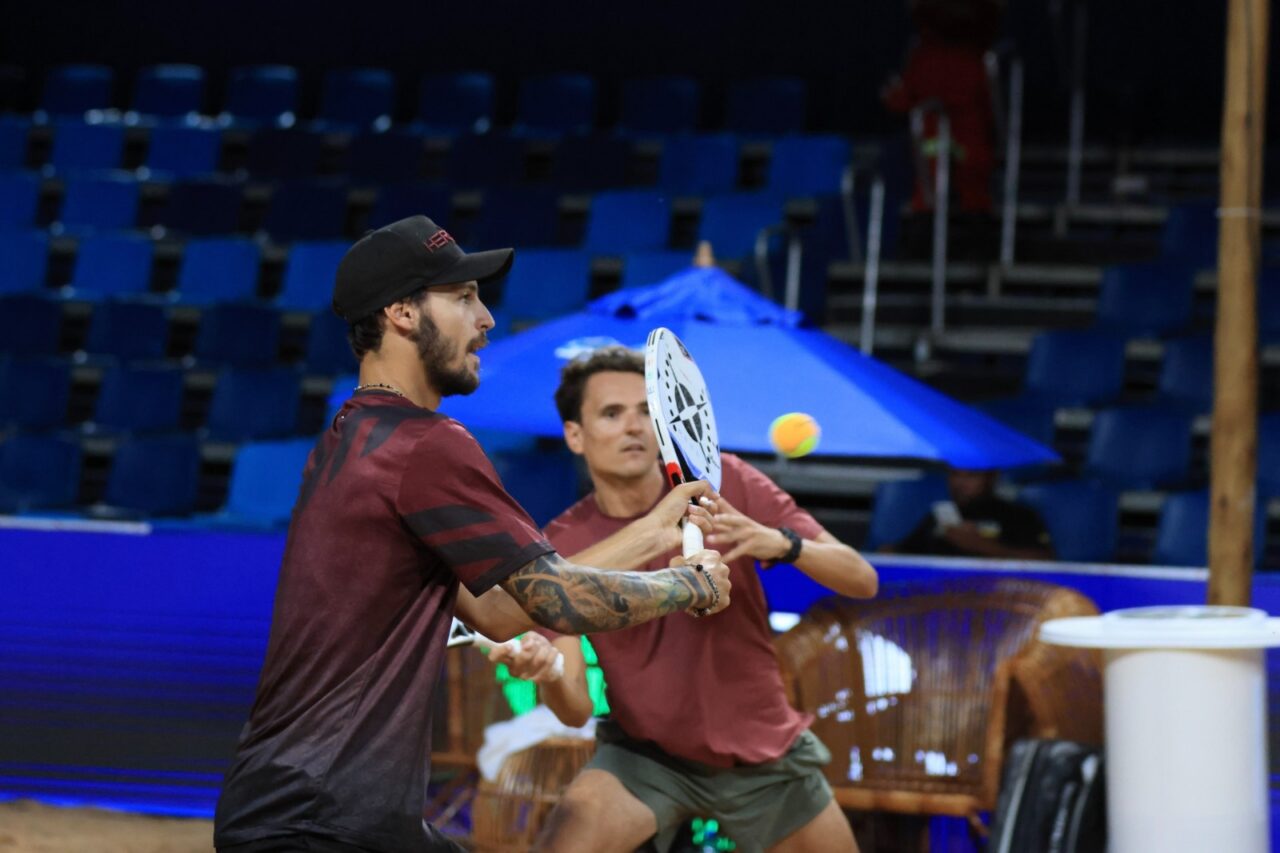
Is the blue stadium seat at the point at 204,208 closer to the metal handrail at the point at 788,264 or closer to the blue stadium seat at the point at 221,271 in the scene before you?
the blue stadium seat at the point at 221,271

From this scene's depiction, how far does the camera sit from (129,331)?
9.04 metres

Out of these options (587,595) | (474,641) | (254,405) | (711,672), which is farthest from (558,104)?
(587,595)

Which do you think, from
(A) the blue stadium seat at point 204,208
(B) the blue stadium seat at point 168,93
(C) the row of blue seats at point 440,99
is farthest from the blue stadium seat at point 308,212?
(B) the blue stadium seat at point 168,93

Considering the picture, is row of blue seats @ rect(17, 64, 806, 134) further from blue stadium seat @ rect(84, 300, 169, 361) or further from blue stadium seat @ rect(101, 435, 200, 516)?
blue stadium seat @ rect(101, 435, 200, 516)

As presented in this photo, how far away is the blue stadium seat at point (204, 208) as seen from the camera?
33.7 ft

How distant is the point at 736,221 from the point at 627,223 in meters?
0.69

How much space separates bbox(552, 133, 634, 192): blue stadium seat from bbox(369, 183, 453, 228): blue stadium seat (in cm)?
80

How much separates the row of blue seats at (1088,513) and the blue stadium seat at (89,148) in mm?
6461

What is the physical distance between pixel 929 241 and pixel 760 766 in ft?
20.2

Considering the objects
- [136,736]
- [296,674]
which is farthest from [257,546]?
[296,674]

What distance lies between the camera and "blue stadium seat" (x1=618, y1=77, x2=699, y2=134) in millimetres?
11117

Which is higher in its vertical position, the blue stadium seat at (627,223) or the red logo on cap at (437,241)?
the blue stadium seat at (627,223)

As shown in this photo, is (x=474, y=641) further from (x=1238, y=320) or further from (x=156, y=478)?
(x=156, y=478)

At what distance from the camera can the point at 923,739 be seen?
14.1 feet
